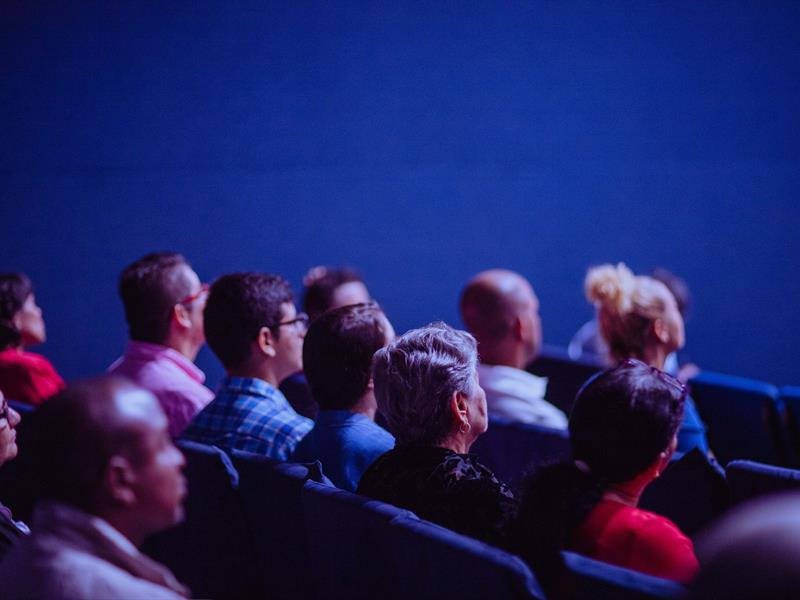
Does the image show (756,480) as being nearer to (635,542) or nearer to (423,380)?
(635,542)

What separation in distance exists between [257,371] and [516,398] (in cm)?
105

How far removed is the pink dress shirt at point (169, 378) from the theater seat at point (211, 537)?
1.80 ft

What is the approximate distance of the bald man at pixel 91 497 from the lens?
1.49 meters

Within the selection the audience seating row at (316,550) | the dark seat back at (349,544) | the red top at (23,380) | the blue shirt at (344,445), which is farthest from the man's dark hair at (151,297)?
the dark seat back at (349,544)

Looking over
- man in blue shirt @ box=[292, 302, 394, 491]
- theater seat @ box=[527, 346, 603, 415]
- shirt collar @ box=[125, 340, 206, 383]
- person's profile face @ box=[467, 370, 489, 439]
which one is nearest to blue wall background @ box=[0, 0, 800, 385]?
theater seat @ box=[527, 346, 603, 415]

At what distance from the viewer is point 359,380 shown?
2.75 metres

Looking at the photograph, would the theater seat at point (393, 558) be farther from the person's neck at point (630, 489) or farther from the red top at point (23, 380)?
the red top at point (23, 380)

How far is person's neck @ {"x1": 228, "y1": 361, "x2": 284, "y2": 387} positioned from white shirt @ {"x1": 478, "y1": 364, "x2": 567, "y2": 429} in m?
0.87

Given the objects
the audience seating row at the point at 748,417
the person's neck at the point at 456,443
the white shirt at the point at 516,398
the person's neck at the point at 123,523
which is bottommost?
the person's neck at the point at 123,523

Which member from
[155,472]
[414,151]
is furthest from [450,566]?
[414,151]

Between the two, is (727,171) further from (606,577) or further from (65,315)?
(606,577)

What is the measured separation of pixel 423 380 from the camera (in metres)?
2.43

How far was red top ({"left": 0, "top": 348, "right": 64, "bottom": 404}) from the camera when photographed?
3.74 m

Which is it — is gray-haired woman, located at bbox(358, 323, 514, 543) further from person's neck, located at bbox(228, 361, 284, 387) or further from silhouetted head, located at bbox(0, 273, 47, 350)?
silhouetted head, located at bbox(0, 273, 47, 350)
